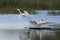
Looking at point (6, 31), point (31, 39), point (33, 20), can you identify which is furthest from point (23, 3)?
point (6, 31)

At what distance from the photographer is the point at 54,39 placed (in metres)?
1.36

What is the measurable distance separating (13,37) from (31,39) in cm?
36

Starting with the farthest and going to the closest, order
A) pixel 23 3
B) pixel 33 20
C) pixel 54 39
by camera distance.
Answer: pixel 54 39, pixel 33 20, pixel 23 3

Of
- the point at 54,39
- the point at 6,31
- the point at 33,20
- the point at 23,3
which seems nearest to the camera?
the point at 23,3

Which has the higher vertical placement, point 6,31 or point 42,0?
point 6,31

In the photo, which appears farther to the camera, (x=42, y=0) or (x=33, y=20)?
(x=33, y=20)

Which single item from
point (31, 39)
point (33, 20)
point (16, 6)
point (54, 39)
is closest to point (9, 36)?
point (31, 39)

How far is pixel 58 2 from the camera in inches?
16.0

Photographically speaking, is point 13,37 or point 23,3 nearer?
point 23,3

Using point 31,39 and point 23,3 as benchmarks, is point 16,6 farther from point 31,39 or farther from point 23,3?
point 31,39

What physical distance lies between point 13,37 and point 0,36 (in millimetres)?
187

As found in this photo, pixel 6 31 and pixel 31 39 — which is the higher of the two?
pixel 6 31

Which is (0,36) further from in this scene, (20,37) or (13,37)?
(20,37)

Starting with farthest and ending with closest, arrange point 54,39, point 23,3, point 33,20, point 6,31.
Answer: point 6,31 → point 54,39 → point 33,20 → point 23,3
